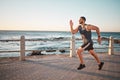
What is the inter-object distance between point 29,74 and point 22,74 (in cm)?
25

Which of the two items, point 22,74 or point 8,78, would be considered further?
point 22,74

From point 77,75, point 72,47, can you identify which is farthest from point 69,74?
point 72,47

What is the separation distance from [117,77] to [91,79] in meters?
0.96

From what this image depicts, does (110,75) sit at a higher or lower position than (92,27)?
lower

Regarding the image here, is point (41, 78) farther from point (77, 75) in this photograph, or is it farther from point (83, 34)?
point (83, 34)

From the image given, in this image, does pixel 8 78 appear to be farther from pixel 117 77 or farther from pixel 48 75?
pixel 117 77

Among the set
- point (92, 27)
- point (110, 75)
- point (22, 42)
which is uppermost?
point (92, 27)

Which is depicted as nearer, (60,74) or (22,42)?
(60,74)

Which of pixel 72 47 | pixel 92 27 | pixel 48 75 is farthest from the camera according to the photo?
pixel 72 47

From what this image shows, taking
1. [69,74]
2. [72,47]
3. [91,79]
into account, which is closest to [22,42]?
[72,47]

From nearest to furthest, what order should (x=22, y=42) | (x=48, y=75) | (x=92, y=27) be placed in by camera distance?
(x=48, y=75)
(x=92, y=27)
(x=22, y=42)

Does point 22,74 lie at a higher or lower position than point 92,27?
lower

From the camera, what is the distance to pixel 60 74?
621 centimetres

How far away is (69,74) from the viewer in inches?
244
